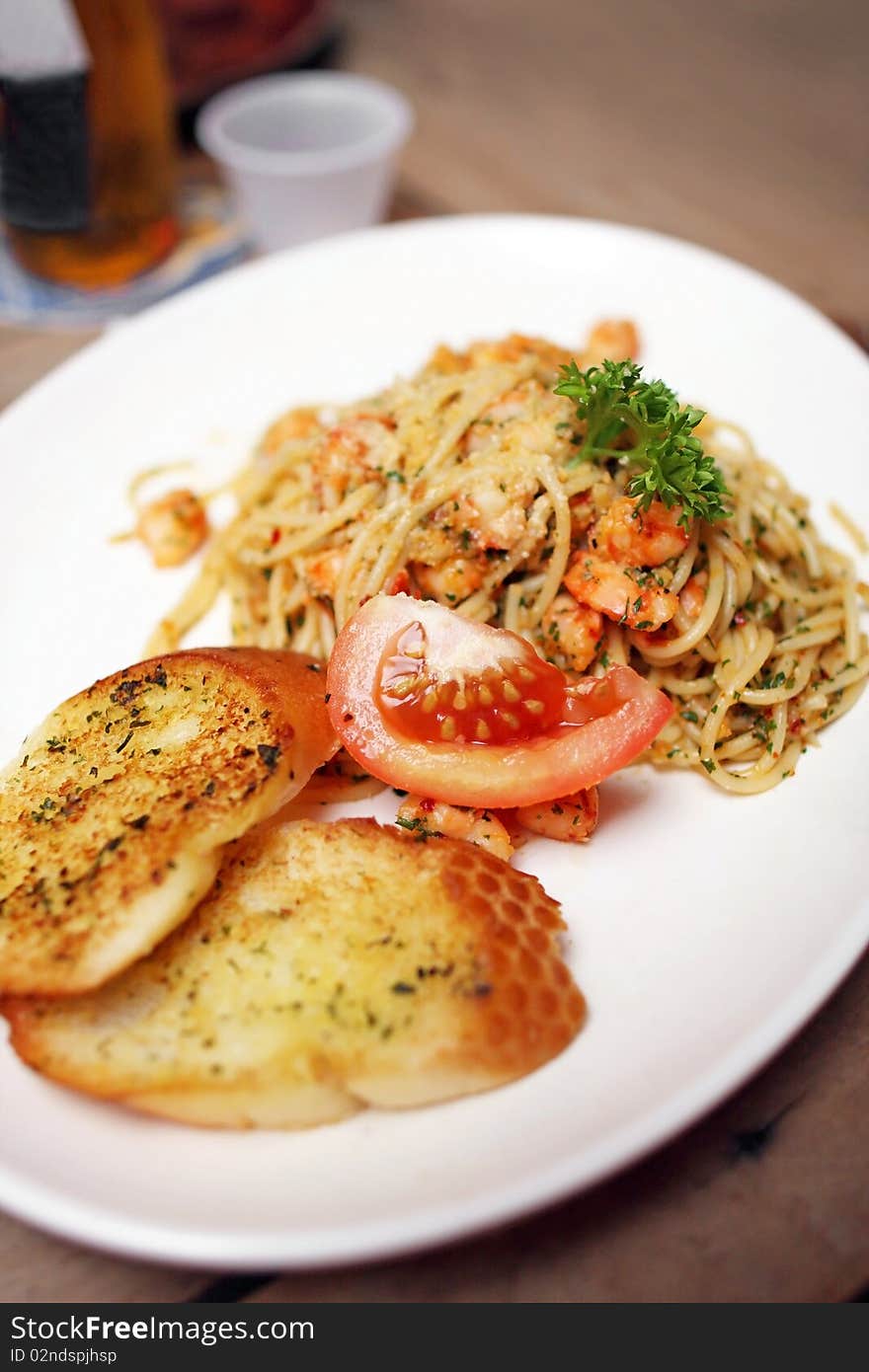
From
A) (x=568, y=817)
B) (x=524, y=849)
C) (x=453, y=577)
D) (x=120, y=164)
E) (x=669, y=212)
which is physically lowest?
(x=524, y=849)

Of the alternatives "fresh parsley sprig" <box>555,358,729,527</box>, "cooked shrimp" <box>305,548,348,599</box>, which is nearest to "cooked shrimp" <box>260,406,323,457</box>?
"cooked shrimp" <box>305,548,348,599</box>

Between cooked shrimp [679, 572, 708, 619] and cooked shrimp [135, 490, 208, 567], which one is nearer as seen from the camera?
cooked shrimp [679, 572, 708, 619]

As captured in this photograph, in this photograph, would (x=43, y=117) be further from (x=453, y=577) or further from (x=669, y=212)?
(x=669, y=212)

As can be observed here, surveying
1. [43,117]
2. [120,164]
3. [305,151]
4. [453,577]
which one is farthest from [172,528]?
[305,151]

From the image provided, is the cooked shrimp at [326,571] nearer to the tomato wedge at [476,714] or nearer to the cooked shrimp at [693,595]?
the tomato wedge at [476,714]

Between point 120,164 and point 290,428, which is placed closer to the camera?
point 290,428

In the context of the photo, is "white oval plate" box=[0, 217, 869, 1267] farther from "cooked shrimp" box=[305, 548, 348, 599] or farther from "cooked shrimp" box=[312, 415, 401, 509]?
"cooked shrimp" box=[312, 415, 401, 509]
